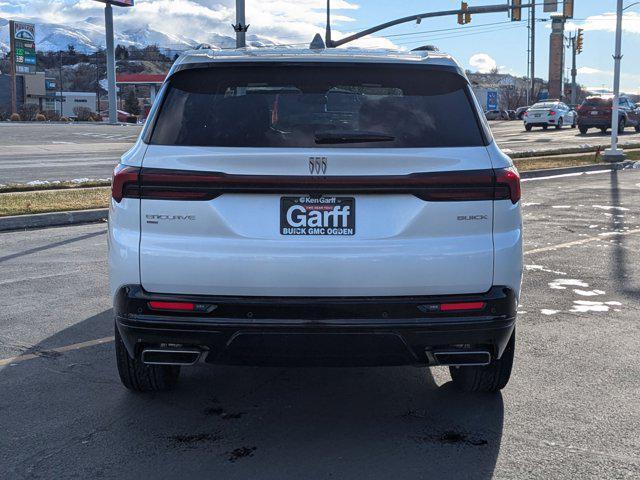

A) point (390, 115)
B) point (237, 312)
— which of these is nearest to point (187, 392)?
point (237, 312)

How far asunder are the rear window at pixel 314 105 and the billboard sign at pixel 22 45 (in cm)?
10220

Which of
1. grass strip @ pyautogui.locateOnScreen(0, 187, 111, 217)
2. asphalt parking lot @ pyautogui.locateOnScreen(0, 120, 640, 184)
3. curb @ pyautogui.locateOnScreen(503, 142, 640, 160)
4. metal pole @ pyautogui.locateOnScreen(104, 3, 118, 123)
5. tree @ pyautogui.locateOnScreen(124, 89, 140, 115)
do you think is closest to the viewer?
grass strip @ pyautogui.locateOnScreen(0, 187, 111, 217)

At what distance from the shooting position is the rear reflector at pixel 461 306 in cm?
385

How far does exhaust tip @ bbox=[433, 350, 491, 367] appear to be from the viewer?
156 inches

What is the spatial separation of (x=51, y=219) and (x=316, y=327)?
358 inches

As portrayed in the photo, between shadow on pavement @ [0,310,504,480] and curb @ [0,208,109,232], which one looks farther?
curb @ [0,208,109,232]

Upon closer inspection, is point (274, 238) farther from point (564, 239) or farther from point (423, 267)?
point (564, 239)

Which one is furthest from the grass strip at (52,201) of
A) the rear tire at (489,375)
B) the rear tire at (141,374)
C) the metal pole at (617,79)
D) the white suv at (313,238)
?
the metal pole at (617,79)

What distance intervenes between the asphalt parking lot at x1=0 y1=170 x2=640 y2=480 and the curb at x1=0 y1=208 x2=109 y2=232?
500 cm

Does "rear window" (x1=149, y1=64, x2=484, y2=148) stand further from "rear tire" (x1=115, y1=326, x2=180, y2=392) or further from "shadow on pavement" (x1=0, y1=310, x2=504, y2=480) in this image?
"shadow on pavement" (x1=0, y1=310, x2=504, y2=480)

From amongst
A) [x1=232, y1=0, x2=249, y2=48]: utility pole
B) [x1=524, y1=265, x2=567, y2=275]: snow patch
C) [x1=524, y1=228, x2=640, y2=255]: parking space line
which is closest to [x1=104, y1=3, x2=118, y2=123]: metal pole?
[x1=232, y1=0, x2=249, y2=48]: utility pole

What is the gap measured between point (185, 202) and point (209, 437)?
1189mm

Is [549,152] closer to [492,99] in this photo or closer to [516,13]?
[516,13]

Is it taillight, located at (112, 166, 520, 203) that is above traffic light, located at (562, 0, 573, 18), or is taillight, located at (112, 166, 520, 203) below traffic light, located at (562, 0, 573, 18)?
below
